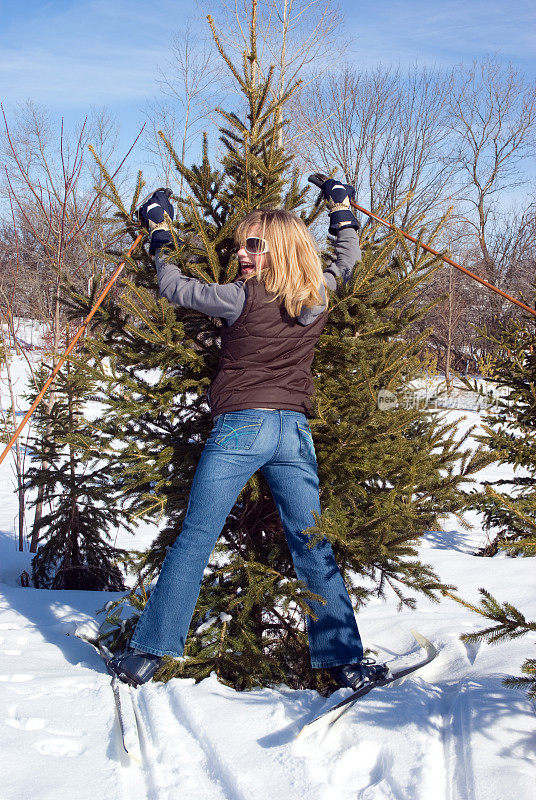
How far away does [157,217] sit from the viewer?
2752mm

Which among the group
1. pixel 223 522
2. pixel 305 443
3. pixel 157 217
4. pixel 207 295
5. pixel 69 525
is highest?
pixel 157 217

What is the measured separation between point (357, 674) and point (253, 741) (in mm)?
560

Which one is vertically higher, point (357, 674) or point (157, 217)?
point (157, 217)

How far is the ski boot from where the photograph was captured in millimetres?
2365

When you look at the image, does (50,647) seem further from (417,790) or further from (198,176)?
(198,176)

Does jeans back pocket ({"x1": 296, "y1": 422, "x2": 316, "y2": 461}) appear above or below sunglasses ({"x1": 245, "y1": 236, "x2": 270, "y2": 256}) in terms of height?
below

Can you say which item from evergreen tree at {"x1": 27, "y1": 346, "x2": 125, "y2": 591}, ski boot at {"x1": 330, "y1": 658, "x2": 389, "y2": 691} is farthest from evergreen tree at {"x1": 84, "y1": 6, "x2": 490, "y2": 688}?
evergreen tree at {"x1": 27, "y1": 346, "x2": 125, "y2": 591}

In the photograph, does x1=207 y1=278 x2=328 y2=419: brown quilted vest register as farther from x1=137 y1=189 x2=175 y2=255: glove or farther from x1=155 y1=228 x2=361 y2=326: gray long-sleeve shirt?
A: x1=137 y1=189 x2=175 y2=255: glove

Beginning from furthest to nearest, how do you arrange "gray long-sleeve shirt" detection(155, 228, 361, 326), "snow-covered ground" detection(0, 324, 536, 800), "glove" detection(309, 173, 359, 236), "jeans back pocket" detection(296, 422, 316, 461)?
"glove" detection(309, 173, 359, 236) → "jeans back pocket" detection(296, 422, 316, 461) → "gray long-sleeve shirt" detection(155, 228, 361, 326) → "snow-covered ground" detection(0, 324, 536, 800)

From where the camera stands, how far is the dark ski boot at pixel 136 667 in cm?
235

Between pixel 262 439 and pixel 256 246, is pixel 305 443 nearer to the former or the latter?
pixel 262 439

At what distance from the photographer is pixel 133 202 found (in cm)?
295

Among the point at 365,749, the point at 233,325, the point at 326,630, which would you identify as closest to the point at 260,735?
the point at 365,749

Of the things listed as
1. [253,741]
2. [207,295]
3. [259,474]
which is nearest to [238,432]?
[259,474]
